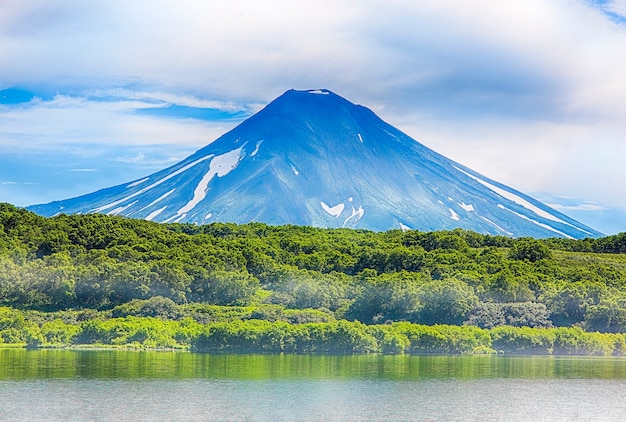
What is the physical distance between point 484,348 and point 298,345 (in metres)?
14.5

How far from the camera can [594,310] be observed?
3054 inches

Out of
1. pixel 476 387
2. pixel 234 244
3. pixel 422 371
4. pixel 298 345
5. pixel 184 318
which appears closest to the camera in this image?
pixel 476 387

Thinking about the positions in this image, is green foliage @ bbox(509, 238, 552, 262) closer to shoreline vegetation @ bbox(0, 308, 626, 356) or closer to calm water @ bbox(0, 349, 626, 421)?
shoreline vegetation @ bbox(0, 308, 626, 356)

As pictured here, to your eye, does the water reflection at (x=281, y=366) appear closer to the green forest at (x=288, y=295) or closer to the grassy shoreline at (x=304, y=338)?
the grassy shoreline at (x=304, y=338)

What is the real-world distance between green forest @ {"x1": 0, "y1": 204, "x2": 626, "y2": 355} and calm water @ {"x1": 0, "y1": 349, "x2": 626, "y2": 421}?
8684 millimetres

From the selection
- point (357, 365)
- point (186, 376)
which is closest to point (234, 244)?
point (357, 365)

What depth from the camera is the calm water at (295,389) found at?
39031 mm

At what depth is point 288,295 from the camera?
85125 mm

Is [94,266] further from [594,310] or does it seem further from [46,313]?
[594,310]

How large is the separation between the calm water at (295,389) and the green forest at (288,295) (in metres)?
8.68

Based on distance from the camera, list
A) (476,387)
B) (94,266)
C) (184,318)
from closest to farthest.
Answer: (476,387)
(184,318)
(94,266)

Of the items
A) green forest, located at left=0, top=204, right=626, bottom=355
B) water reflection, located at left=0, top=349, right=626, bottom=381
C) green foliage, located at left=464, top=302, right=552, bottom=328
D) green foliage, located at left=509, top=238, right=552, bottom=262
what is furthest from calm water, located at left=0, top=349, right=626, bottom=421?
green foliage, located at left=509, top=238, right=552, bottom=262

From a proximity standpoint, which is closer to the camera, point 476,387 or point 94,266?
point 476,387

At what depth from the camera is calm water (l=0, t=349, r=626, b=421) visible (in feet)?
128
